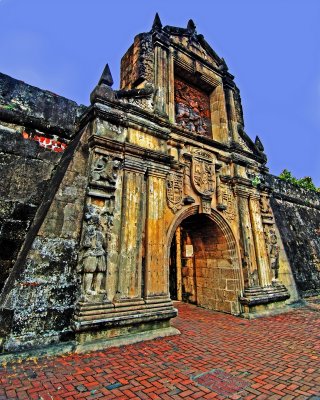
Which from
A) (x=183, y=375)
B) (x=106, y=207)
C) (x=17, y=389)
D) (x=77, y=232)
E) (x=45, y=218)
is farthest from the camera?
(x=106, y=207)

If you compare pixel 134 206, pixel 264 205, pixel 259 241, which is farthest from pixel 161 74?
pixel 259 241

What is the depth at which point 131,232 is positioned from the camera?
471 cm

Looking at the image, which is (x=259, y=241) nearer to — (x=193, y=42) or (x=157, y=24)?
(x=193, y=42)

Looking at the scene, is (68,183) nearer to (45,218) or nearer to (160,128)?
(45,218)

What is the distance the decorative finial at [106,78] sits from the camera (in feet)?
17.3

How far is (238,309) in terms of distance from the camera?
20.5ft

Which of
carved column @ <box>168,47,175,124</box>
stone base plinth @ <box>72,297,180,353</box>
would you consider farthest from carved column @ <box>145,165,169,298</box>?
carved column @ <box>168,47,175,124</box>

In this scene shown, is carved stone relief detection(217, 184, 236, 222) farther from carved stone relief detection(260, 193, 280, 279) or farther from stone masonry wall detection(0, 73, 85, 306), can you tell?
stone masonry wall detection(0, 73, 85, 306)

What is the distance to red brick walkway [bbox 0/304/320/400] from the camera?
2578mm

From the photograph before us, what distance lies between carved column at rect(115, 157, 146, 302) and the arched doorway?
173 cm

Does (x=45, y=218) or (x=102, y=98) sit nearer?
(x=45, y=218)

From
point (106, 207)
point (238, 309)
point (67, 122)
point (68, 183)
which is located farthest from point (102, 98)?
point (238, 309)

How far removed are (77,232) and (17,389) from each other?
2.20 meters

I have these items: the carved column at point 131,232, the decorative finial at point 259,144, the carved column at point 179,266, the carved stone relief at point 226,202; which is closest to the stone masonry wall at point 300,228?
Answer: the decorative finial at point 259,144
